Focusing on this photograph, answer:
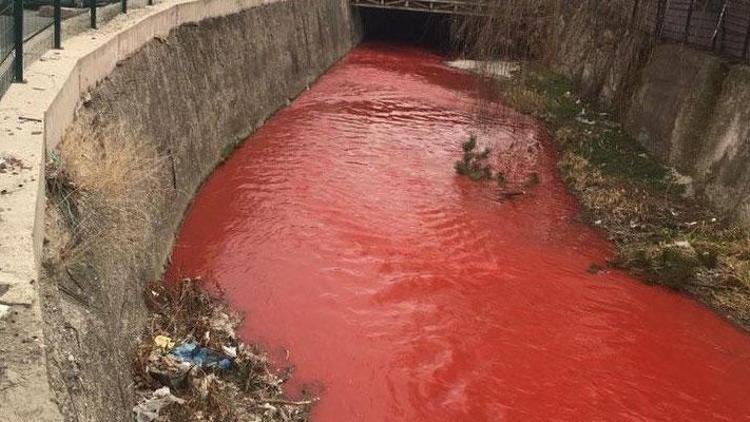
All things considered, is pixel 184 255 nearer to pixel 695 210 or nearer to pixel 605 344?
pixel 605 344

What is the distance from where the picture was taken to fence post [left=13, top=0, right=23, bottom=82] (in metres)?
6.79

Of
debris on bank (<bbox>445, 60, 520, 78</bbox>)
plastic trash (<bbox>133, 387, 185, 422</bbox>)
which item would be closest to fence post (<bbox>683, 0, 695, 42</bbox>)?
debris on bank (<bbox>445, 60, 520, 78</bbox>)

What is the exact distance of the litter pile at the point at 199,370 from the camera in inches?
246

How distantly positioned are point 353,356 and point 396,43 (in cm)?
2679

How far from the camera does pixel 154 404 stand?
236 inches

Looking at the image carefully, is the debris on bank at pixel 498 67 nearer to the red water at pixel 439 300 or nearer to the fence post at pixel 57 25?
the red water at pixel 439 300

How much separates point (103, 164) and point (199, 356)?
206cm

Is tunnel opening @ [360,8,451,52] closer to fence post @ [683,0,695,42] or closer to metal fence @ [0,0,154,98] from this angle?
→ fence post @ [683,0,695,42]

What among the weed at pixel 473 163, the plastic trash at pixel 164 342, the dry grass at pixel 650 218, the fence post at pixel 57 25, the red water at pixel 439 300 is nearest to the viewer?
the plastic trash at pixel 164 342

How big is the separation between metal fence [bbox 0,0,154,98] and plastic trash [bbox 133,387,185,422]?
9.62 feet

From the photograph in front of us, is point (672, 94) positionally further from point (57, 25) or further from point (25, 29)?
point (25, 29)

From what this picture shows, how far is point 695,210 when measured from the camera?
468 inches

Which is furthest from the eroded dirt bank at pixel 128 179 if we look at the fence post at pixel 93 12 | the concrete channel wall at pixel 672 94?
the concrete channel wall at pixel 672 94

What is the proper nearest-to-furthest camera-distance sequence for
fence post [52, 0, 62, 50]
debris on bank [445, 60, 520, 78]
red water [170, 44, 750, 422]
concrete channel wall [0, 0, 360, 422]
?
concrete channel wall [0, 0, 360, 422] → red water [170, 44, 750, 422] → fence post [52, 0, 62, 50] → debris on bank [445, 60, 520, 78]
